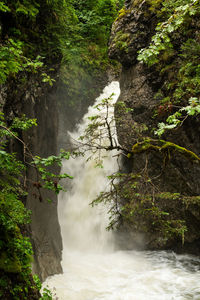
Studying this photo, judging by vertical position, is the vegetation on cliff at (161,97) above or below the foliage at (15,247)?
above

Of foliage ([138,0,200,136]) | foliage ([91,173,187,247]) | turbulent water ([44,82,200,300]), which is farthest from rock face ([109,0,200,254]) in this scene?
foliage ([91,173,187,247])

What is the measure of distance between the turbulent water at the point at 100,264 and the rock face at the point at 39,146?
68cm

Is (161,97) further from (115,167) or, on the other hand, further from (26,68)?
(26,68)

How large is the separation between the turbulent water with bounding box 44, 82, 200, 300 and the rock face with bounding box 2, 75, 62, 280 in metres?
0.68

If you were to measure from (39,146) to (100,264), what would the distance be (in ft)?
15.6

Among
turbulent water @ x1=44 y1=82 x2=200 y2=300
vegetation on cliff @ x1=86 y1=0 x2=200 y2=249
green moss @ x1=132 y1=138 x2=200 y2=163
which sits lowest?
turbulent water @ x1=44 y1=82 x2=200 y2=300

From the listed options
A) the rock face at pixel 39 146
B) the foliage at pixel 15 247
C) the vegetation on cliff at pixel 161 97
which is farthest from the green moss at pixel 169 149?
the rock face at pixel 39 146

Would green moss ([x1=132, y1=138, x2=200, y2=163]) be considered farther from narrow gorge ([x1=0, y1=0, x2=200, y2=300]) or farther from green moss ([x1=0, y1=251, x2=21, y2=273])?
green moss ([x1=0, y1=251, x2=21, y2=273])

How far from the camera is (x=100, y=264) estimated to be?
895 cm

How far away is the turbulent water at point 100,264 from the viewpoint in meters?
6.61

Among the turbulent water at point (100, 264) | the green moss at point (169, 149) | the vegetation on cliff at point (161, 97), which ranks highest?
the vegetation on cliff at point (161, 97)

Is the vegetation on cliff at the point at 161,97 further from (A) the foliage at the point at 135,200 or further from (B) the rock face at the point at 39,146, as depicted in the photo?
(B) the rock face at the point at 39,146

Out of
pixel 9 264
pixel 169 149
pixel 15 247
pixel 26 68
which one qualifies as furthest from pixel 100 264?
pixel 26 68

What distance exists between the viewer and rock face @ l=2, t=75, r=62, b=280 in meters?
6.24
